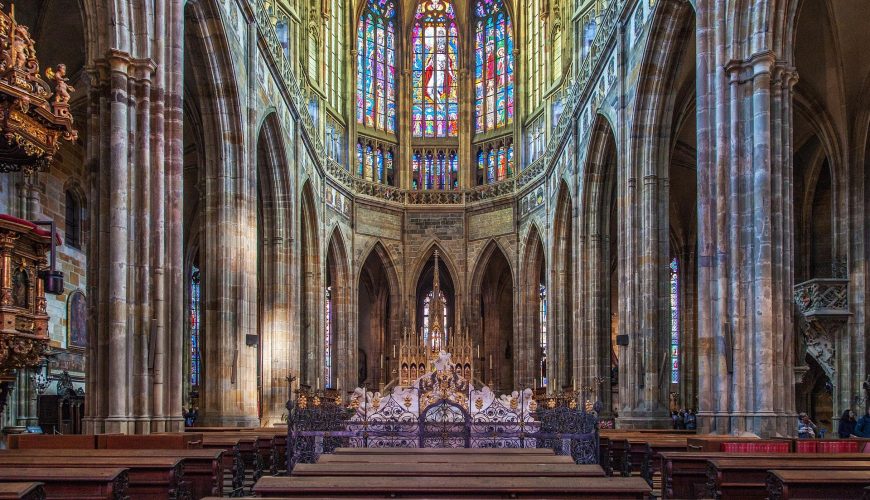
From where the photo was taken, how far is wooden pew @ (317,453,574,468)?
29.8 ft

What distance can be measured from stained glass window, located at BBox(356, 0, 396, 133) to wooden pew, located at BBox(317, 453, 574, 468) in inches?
1434

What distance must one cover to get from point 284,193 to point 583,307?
11.1 meters

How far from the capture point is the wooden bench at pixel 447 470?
8109mm

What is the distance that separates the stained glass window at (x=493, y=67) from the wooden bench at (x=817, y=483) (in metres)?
37.9

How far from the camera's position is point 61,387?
22281mm

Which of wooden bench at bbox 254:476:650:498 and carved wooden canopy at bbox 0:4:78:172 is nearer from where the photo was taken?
wooden bench at bbox 254:476:650:498

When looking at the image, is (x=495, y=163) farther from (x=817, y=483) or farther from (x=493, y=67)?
(x=817, y=483)

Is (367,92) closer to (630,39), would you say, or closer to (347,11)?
(347,11)

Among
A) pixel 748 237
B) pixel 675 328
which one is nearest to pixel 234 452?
pixel 748 237

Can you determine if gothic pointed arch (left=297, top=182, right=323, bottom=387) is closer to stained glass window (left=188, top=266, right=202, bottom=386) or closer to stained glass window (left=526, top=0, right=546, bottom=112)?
stained glass window (left=188, top=266, right=202, bottom=386)

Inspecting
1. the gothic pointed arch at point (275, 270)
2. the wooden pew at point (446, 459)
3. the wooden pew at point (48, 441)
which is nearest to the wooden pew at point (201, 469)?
the wooden pew at point (48, 441)

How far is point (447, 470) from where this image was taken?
26.9 ft

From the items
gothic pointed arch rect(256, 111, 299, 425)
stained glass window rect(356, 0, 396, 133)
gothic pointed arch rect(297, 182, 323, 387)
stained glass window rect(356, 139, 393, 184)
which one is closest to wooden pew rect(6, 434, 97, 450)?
gothic pointed arch rect(256, 111, 299, 425)

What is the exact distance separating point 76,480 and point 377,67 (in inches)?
1592
